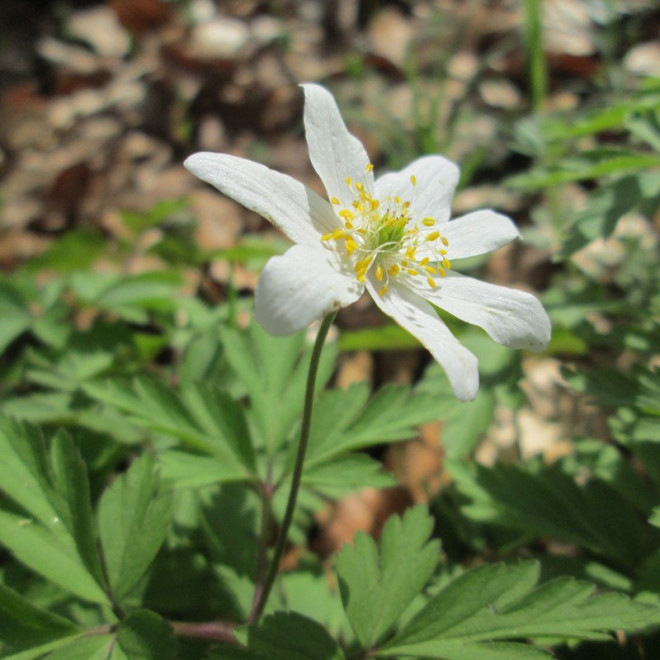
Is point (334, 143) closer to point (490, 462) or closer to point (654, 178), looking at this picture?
point (654, 178)

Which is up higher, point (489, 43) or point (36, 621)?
point (36, 621)

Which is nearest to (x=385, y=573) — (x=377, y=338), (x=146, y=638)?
Answer: (x=146, y=638)

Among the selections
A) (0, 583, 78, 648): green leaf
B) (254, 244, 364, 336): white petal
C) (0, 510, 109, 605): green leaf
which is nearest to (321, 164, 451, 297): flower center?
(254, 244, 364, 336): white petal

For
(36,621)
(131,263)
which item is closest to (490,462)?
(36,621)

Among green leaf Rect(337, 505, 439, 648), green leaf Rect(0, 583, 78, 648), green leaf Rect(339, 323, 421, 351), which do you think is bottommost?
green leaf Rect(339, 323, 421, 351)

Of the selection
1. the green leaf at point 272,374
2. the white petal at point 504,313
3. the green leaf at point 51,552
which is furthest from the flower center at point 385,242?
the green leaf at point 51,552

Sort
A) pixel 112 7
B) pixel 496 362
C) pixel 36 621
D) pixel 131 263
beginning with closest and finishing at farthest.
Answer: pixel 36 621 → pixel 496 362 → pixel 131 263 → pixel 112 7

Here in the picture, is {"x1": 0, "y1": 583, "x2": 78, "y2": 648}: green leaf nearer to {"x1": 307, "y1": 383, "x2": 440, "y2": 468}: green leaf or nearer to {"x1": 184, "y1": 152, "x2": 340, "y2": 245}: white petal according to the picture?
{"x1": 307, "y1": 383, "x2": 440, "y2": 468}: green leaf
